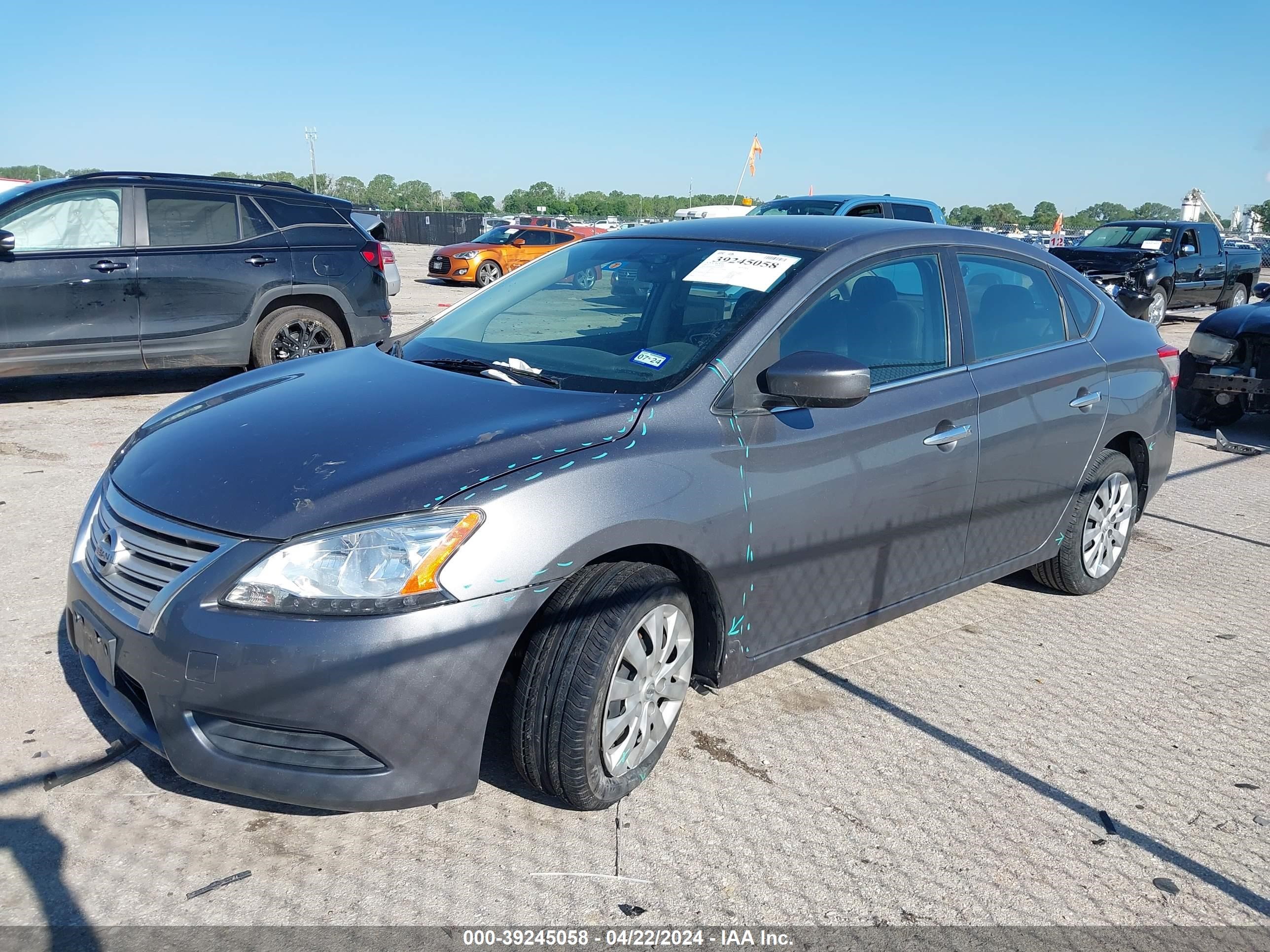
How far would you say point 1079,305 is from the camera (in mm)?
4875

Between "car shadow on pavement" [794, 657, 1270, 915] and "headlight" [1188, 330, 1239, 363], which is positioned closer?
"car shadow on pavement" [794, 657, 1270, 915]

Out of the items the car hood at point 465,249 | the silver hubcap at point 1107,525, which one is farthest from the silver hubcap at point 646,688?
the car hood at point 465,249

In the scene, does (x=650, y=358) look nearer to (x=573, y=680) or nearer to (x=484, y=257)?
(x=573, y=680)

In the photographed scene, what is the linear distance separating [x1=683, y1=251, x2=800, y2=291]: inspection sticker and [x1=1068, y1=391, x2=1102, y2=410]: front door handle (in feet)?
5.47

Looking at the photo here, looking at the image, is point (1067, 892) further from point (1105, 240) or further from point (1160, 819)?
point (1105, 240)

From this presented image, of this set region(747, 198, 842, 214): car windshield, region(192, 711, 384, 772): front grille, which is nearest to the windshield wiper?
region(192, 711, 384, 772): front grille

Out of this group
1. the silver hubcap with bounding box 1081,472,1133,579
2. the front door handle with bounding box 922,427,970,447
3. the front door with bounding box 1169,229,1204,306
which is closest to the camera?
the front door handle with bounding box 922,427,970,447

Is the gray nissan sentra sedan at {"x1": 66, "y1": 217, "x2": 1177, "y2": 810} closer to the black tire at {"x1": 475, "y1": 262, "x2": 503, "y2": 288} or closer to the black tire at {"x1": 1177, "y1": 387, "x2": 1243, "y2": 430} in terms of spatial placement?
the black tire at {"x1": 1177, "y1": 387, "x2": 1243, "y2": 430}

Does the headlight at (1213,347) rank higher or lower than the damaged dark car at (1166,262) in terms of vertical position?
lower

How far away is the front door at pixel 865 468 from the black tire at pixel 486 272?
20.2 meters

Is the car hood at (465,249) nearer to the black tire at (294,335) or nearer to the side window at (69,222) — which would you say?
the black tire at (294,335)

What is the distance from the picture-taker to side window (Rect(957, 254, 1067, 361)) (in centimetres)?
425

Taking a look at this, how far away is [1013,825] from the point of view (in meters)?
3.14

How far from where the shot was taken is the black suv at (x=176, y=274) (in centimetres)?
781
